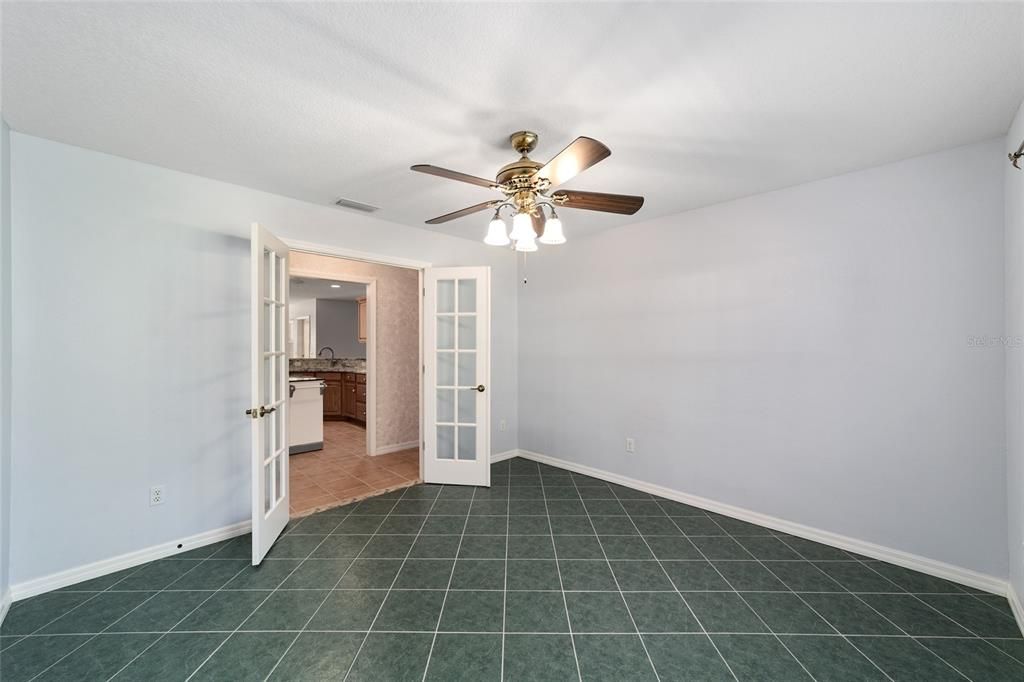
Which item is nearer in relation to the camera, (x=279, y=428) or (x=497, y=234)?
(x=497, y=234)

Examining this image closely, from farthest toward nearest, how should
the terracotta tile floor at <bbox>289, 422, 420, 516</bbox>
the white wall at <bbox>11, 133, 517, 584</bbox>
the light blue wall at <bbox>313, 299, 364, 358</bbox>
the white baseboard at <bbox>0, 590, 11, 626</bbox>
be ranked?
the light blue wall at <bbox>313, 299, 364, 358</bbox> < the terracotta tile floor at <bbox>289, 422, 420, 516</bbox> < the white wall at <bbox>11, 133, 517, 584</bbox> < the white baseboard at <bbox>0, 590, 11, 626</bbox>

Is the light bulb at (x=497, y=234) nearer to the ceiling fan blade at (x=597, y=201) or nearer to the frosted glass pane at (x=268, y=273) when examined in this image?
the ceiling fan blade at (x=597, y=201)

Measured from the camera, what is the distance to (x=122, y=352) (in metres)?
2.40

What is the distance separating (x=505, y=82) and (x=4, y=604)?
3515mm

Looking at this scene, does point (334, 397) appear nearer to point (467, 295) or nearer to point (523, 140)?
point (467, 295)

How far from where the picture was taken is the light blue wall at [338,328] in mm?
8648

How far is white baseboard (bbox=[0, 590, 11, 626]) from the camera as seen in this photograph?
192cm

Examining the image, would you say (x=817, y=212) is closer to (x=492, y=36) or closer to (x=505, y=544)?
(x=492, y=36)

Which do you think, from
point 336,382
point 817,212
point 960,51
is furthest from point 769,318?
point 336,382

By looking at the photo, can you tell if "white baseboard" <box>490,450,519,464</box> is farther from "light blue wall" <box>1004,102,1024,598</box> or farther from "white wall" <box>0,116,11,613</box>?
"light blue wall" <box>1004,102,1024,598</box>

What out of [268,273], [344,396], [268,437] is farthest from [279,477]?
[344,396]

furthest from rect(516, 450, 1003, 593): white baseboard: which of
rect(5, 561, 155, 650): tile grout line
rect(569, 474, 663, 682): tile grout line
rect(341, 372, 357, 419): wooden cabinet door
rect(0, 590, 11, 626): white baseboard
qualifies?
rect(341, 372, 357, 419): wooden cabinet door

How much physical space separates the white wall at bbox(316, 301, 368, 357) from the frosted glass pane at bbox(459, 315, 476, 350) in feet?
17.6

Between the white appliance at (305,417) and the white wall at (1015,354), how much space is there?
592 cm
